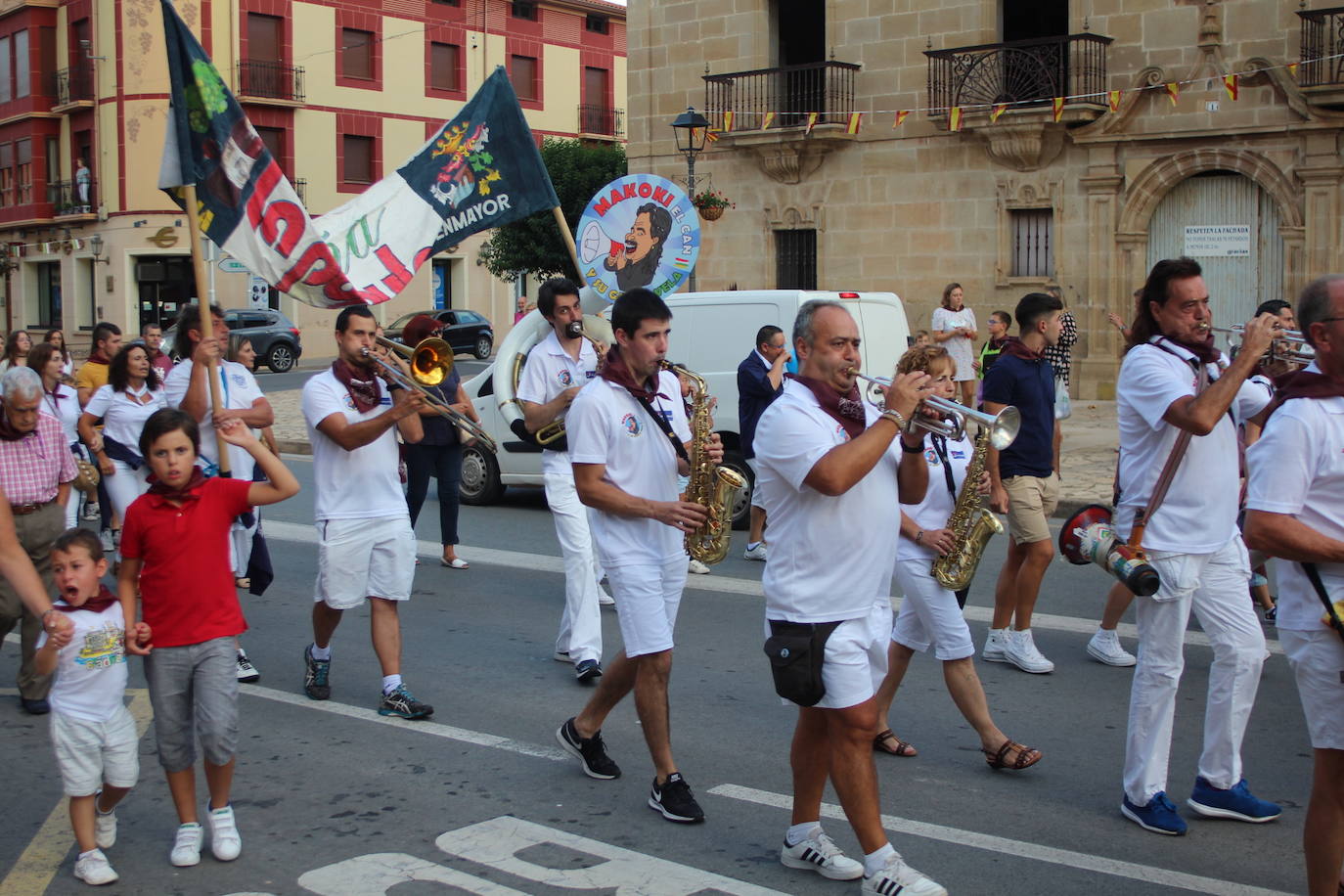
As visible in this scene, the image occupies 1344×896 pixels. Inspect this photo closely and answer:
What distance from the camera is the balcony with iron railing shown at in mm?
43156

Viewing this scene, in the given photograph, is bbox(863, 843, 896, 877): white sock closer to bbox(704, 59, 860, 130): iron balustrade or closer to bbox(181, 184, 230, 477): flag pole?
bbox(181, 184, 230, 477): flag pole

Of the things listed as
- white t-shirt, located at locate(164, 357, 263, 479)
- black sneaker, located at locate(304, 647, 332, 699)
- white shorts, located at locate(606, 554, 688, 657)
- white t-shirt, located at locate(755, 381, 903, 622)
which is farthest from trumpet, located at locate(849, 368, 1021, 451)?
white t-shirt, located at locate(164, 357, 263, 479)

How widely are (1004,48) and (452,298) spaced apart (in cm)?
2901

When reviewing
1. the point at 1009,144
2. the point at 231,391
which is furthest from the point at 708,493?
the point at 1009,144

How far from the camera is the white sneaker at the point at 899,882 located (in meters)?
4.23

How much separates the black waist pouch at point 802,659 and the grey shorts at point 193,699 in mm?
1847

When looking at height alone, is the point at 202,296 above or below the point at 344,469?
above

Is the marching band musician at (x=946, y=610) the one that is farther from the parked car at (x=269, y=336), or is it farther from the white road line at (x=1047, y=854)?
the parked car at (x=269, y=336)

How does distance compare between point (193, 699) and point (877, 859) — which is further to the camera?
Result: point (193, 699)

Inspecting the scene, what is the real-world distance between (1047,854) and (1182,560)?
A: 3.62ft

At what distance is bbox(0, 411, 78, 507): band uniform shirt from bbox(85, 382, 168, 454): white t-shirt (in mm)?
1647

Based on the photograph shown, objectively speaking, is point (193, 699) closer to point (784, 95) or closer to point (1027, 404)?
point (1027, 404)

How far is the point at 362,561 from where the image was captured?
6488 millimetres

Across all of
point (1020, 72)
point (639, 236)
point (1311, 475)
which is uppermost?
point (1020, 72)
